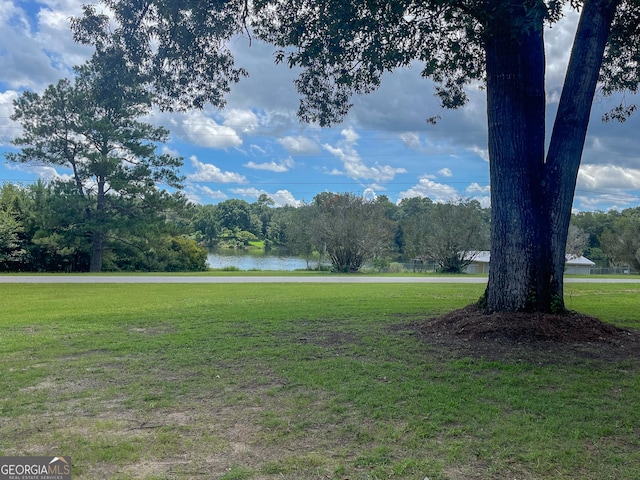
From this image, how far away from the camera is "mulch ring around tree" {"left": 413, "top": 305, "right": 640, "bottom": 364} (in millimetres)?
5180

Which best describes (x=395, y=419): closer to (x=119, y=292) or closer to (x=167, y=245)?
(x=119, y=292)

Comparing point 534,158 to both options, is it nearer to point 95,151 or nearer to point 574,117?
point 574,117

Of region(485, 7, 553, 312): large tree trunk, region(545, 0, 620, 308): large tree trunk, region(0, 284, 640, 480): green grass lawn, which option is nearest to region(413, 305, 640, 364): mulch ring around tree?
region(0, 284, 640, 480): green grass lawn

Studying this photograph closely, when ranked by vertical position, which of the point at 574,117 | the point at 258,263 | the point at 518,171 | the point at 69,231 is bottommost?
the point at 258,263

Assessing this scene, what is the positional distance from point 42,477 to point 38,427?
736mm

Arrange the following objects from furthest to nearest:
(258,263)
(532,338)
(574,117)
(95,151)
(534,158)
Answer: (258,263) < (95,151) < (534,158) < (574,117) < (532,338)

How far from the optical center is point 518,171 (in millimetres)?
6242

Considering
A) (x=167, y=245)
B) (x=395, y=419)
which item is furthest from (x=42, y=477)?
(x=167, y=245)

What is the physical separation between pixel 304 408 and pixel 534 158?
499 cm

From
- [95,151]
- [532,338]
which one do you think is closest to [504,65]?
[532,338]

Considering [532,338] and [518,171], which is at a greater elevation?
[518,171]

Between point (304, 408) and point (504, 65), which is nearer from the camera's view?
point (304, 408)

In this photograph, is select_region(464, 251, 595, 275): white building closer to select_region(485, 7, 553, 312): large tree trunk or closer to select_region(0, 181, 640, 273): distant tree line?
select_region(0, 181, 640, 273): distant tree line

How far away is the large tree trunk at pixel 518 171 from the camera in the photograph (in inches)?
244
